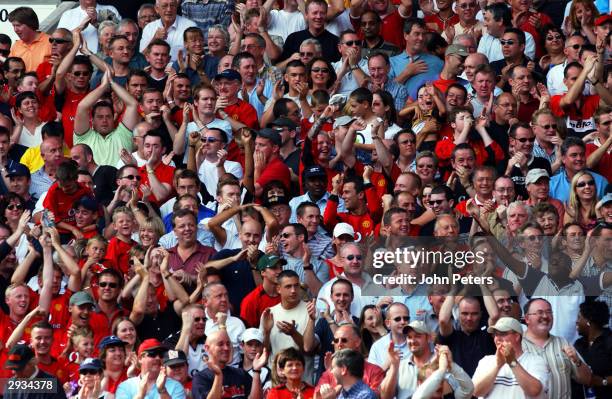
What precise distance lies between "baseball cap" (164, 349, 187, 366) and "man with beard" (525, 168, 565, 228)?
387 centimetres

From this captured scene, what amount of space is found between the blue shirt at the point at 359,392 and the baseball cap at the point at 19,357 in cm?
309

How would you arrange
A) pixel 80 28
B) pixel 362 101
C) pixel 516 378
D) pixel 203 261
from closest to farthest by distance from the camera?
1. pixel 516 378
2. pixel 203 261
3. pixel 362 101
4. pixel 80 28

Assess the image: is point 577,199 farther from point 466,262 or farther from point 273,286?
point 273,286

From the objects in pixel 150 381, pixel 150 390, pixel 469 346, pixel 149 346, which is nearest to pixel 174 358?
pixel 149 346

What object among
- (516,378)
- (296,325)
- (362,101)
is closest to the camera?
(516,378)

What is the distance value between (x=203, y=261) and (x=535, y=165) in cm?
342

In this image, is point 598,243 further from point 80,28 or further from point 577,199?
point 80,28

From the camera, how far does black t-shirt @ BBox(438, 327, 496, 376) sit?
1909cm

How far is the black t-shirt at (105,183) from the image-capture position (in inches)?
883

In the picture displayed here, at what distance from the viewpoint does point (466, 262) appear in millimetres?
19953

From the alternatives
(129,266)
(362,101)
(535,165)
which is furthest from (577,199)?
(129,266)

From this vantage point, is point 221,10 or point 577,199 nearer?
point 577,199

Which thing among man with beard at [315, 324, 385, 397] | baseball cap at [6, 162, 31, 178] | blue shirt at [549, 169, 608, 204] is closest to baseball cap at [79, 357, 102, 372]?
man with beard at [315, 324, 385, 397]

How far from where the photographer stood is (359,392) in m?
17.8
